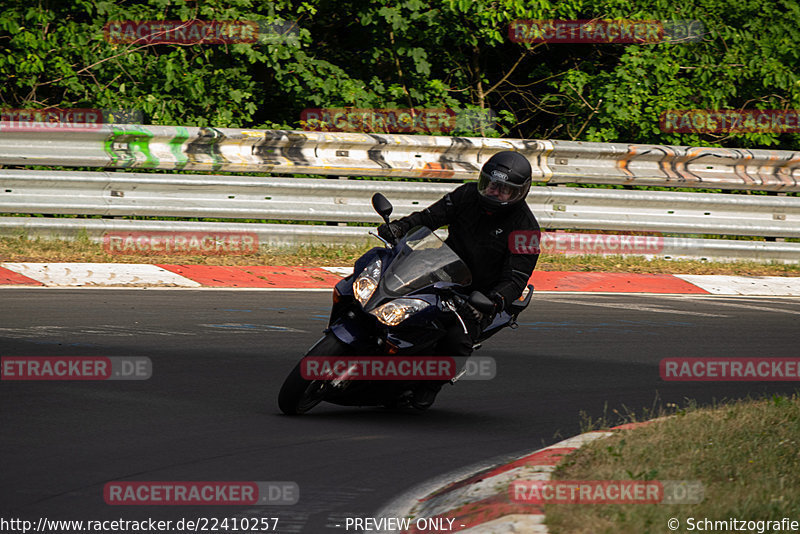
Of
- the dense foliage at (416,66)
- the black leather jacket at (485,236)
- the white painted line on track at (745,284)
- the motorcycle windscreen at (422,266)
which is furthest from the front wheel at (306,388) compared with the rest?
the dense foliage at (416,66)

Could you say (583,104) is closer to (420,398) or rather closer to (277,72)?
(277,72)

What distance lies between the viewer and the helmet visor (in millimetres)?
6625

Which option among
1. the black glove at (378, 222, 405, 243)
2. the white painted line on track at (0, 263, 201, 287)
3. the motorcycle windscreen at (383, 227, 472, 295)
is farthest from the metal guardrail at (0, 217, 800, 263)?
the motorcycle windscreen at (383, 227, 472, 295)

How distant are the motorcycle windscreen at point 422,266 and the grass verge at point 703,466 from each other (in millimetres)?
1380

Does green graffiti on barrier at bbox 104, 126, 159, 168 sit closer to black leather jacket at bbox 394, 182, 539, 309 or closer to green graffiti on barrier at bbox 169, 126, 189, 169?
green graffiti on barrier at bbox 169, 126, 189, 169

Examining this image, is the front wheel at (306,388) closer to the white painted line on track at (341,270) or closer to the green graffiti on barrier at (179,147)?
the white painted line on track at (341,270)

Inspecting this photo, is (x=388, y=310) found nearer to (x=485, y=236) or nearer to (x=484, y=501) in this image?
(x=485, y=236)

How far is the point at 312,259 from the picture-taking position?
1236 centimetres

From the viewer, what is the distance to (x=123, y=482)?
4996 mm

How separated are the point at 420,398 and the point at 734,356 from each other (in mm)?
3478

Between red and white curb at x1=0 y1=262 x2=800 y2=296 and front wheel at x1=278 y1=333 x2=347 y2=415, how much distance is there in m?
4.45

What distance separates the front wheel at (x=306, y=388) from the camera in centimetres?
633

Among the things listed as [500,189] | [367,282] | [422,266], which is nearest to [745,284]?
[500,189]

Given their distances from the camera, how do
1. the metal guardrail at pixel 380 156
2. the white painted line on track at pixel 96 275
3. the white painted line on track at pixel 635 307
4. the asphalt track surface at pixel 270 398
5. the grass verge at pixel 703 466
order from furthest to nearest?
the metal guardrail at pixel 380 156 < the white painted line on track at pixel 635 307 < the white painted line on track at pixel 96 275 < the asphalt track surface at pixel 270 398 < the grass verge at pixel 703 466
